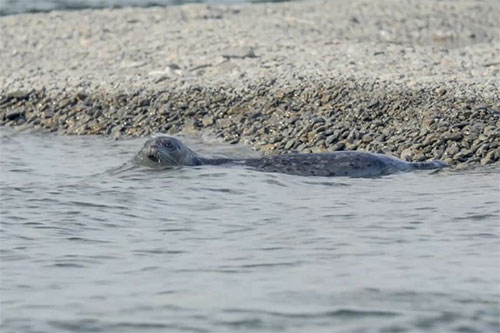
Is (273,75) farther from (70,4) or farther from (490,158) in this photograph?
(70,4)

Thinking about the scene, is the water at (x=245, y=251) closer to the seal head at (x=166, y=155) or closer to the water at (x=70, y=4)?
the seal head at (x=166, y=155)

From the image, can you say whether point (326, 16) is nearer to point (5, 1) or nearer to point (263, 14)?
point (263, 14)

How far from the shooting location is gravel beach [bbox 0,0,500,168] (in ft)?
36.8

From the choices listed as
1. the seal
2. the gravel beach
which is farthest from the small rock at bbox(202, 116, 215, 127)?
the seal

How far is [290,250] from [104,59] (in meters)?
8.72

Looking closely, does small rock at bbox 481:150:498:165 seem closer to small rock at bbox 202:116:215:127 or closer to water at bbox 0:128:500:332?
water at bbox 0:128:500:332

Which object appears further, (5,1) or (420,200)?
(5,1)

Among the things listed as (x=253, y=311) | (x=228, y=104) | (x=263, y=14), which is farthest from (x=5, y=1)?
(x=253, y=311)

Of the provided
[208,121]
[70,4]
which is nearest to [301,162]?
[208,121]

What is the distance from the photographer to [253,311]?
19.1ft

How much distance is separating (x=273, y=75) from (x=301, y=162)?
11.6ft

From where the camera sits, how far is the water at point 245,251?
19.0ft

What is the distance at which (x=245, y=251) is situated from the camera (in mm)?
7203

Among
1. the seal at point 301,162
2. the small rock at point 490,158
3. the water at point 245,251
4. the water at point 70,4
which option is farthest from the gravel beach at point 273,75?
the water at point 70,4
